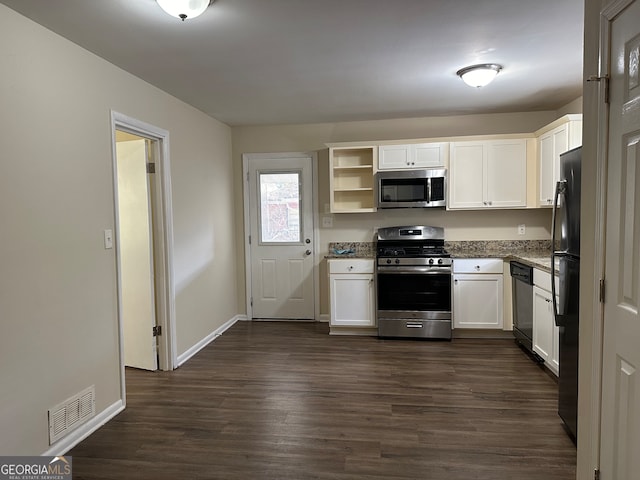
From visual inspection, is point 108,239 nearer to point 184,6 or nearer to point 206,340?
point 184,6

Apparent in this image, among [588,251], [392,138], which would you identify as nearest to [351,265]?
[392,138]

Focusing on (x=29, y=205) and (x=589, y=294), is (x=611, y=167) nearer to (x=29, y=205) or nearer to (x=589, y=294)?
(x=589, y=294)

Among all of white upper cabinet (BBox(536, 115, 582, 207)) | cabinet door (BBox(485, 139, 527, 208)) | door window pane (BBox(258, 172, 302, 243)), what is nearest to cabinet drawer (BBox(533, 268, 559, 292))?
white upper cabinet (BBox(536, 115, 582, 207))

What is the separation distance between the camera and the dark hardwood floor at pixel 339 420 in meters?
2.26

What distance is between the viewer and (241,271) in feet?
18.0

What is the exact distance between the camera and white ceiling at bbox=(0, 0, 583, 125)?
2.23m

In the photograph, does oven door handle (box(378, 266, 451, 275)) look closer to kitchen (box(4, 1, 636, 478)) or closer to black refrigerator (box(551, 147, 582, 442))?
kitchen (box(4, 1, 636, 478))

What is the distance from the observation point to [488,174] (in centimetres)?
456

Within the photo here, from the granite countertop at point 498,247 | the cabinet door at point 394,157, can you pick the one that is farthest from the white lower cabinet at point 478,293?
the cabinet door at point 394,157

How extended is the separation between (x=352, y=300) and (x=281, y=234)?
4.36ft

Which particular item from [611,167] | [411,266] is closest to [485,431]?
[611,167]

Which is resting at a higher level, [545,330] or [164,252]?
[164,252]

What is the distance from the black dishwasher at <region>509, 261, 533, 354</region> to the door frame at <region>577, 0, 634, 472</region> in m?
2.14

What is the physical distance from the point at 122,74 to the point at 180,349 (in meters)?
2.39
